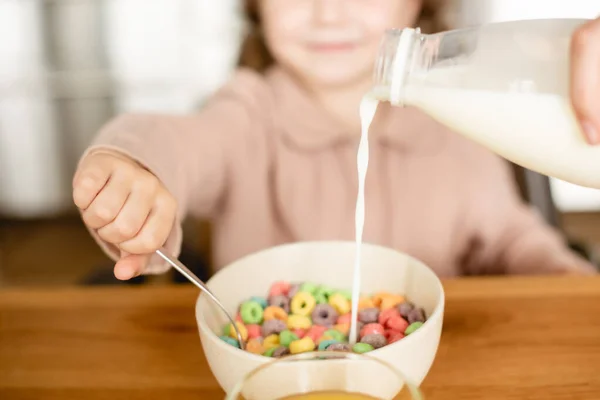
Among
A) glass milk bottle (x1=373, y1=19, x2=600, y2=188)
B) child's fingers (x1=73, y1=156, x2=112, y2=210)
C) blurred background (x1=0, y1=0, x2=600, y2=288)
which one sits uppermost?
glass milk bottle (x1=373, y1=19, x2=600, y2=188)

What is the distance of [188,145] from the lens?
2.57 feet

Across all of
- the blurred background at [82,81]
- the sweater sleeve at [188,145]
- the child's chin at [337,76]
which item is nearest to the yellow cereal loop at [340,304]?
the sweater sleeve at [188,145]

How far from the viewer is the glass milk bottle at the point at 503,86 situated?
1.45 ft

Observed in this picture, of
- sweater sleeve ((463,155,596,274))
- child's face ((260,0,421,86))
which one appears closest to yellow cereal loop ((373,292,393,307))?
sweater sleeve ((463,155,596,274))

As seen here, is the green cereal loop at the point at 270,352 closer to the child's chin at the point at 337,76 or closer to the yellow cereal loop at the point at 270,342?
the yellow cereal loop at the point at 270,342

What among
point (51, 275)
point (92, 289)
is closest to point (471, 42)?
point (92, 289)

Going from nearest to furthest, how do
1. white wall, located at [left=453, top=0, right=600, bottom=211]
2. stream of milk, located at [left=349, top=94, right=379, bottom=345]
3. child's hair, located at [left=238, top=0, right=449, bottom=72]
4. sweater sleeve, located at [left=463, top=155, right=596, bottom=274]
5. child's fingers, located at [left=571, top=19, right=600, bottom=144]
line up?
child's fingers, located at [left=571, top=19, right=600, bottom=144] → stream of milk, located at [left=349, top=94, right=379, bottom=345] → sweater sleeve, located at [left=463, top=155, right=596, bottom=274] → child's hair, located at [left=238, top=0, right=449, bottom=72] → white wall, located at [left=453, top=0, right=600, bottom=211]

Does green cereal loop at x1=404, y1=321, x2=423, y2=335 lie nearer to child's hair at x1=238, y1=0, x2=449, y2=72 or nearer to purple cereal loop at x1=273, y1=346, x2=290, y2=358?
purple cereal loop at x1=273, y1=346, x2=290, y2=358

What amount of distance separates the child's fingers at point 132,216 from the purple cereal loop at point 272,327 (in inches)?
4.7

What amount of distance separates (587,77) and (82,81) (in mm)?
2014

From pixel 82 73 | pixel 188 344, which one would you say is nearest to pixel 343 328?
pixel 188 344

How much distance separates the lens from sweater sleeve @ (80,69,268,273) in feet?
1.87

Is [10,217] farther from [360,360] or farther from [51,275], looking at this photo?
[360,360]

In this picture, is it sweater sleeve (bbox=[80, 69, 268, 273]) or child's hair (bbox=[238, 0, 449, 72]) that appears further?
child's hair (bbox=[238, 0, 449, 72])
